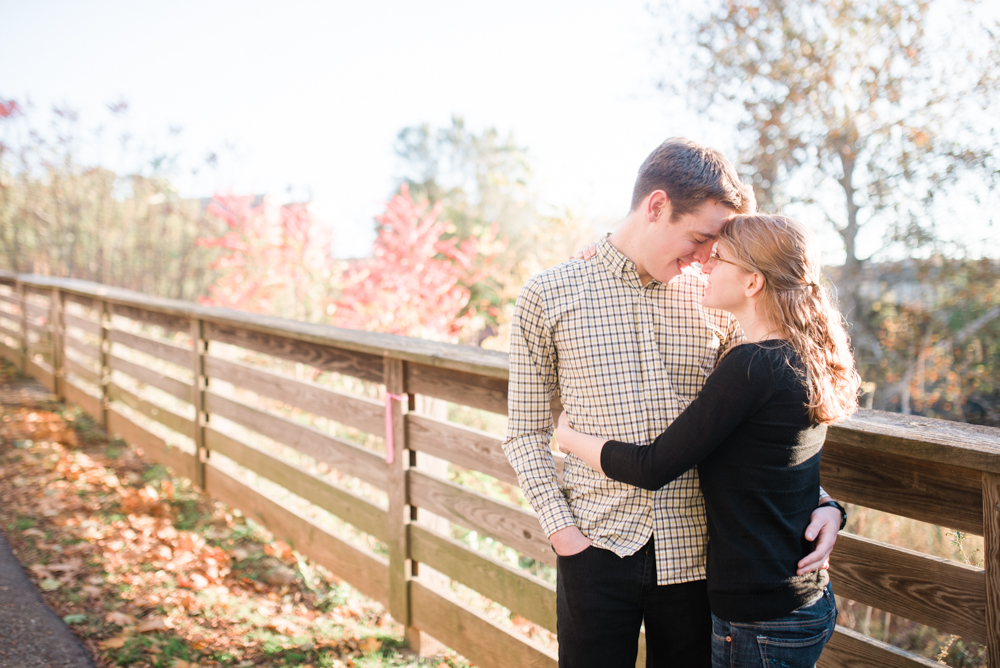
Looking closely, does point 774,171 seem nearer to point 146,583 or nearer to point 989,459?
point 989,459

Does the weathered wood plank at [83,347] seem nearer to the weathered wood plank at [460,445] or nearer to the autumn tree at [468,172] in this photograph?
the weathered wood plank at [460,445]

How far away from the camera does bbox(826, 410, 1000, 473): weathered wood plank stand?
1188mm

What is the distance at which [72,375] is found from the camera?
6727mm

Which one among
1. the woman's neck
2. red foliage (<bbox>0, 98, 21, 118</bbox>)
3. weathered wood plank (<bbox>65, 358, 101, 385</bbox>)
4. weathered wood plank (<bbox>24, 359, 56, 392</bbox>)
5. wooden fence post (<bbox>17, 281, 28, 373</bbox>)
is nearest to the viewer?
the woman's neck

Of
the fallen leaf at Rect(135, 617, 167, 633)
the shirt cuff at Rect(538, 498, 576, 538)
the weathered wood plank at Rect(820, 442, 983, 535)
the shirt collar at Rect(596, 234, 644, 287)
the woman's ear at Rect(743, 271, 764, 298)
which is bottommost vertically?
the fallen leaf at Rect(135, 617, 167, 633)

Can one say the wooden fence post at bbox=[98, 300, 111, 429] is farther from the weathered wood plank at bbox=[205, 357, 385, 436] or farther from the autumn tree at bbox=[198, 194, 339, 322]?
the weathered wood plank at bbox=[205, 357, 385, 436]

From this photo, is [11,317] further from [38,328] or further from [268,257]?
[268,257]

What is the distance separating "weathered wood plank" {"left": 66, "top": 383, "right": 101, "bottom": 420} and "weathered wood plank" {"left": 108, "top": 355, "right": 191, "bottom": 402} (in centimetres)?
56

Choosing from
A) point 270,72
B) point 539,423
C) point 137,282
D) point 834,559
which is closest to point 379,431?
point 539,423

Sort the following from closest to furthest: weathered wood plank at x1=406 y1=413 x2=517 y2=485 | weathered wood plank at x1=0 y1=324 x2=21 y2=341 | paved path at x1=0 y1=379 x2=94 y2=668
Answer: weathered wood plank at x1=406 y1=413 x2=517 y2=485
paved path at x1=0 y1=379 x2=94 y2=668
weathered wood plank at x1=0 y1=324 x2=21 y2=341

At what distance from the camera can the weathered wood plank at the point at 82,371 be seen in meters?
5.87

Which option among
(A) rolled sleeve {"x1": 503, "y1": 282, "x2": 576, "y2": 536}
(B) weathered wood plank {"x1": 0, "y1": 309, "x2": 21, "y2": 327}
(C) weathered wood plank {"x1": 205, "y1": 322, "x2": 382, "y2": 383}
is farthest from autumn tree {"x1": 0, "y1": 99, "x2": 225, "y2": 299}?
(A) rolled sleeve {"x1": 503, "y1": 282, "x2": 576, "y2": 536}

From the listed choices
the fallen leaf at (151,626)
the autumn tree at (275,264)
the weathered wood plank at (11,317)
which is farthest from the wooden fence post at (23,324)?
the fallen leaf at (151,626)

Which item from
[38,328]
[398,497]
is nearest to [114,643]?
[398,497]
